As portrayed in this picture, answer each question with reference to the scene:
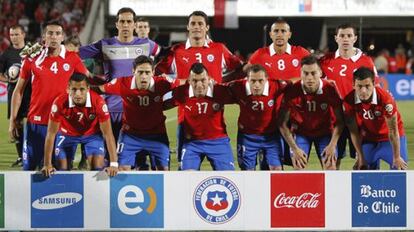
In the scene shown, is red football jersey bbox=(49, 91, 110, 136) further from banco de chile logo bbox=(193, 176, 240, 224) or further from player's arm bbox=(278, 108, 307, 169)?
player's arm bbox=(278, 108, 307, 169)

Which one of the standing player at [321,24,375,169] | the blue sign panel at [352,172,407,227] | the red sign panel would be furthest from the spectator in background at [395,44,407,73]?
the red sign panel

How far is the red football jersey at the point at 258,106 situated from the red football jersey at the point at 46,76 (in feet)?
5.18

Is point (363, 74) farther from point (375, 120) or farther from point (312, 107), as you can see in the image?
point (312, 107)

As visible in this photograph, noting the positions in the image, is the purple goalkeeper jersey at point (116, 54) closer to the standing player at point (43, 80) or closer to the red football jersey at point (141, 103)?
the standing player at point (43, 80)

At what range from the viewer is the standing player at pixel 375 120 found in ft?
32.1

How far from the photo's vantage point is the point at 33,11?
3350 cm

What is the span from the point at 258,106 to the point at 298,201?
1.85 m

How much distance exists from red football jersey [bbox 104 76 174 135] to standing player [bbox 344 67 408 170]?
176 cm

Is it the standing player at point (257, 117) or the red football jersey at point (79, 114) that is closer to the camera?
the red football jersey at point (79, 114)

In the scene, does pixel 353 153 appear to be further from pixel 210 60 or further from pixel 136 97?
pixel 136 97

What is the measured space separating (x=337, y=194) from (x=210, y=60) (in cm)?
292

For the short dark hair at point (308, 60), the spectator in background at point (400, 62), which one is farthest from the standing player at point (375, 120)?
the spectator in background at point (400, 62)

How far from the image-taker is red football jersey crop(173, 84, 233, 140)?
10203 mm

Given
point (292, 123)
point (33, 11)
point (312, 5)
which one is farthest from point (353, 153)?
point (33, 11)
